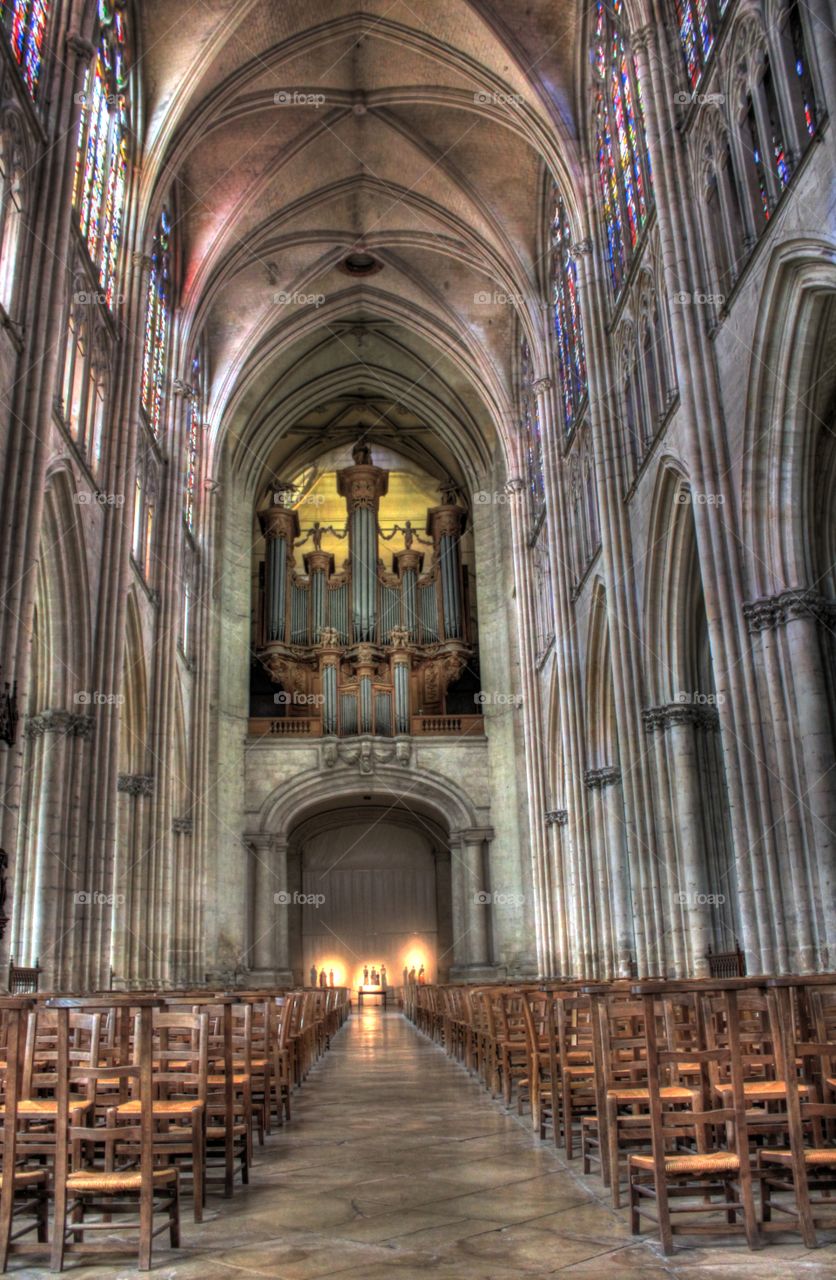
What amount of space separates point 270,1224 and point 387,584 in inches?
1215

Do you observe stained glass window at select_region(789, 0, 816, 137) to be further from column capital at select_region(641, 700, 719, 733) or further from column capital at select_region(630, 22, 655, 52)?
column capital at select_region(641, 700, 719, 733)

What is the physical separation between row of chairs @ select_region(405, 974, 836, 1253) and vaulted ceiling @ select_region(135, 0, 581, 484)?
18.7m

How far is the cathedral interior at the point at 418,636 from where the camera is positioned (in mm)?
4957

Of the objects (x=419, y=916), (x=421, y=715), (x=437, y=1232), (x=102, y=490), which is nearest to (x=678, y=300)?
(x=102, y=490)

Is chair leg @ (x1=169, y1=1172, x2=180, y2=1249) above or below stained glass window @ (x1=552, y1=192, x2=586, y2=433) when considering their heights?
below

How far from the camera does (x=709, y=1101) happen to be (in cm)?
464
